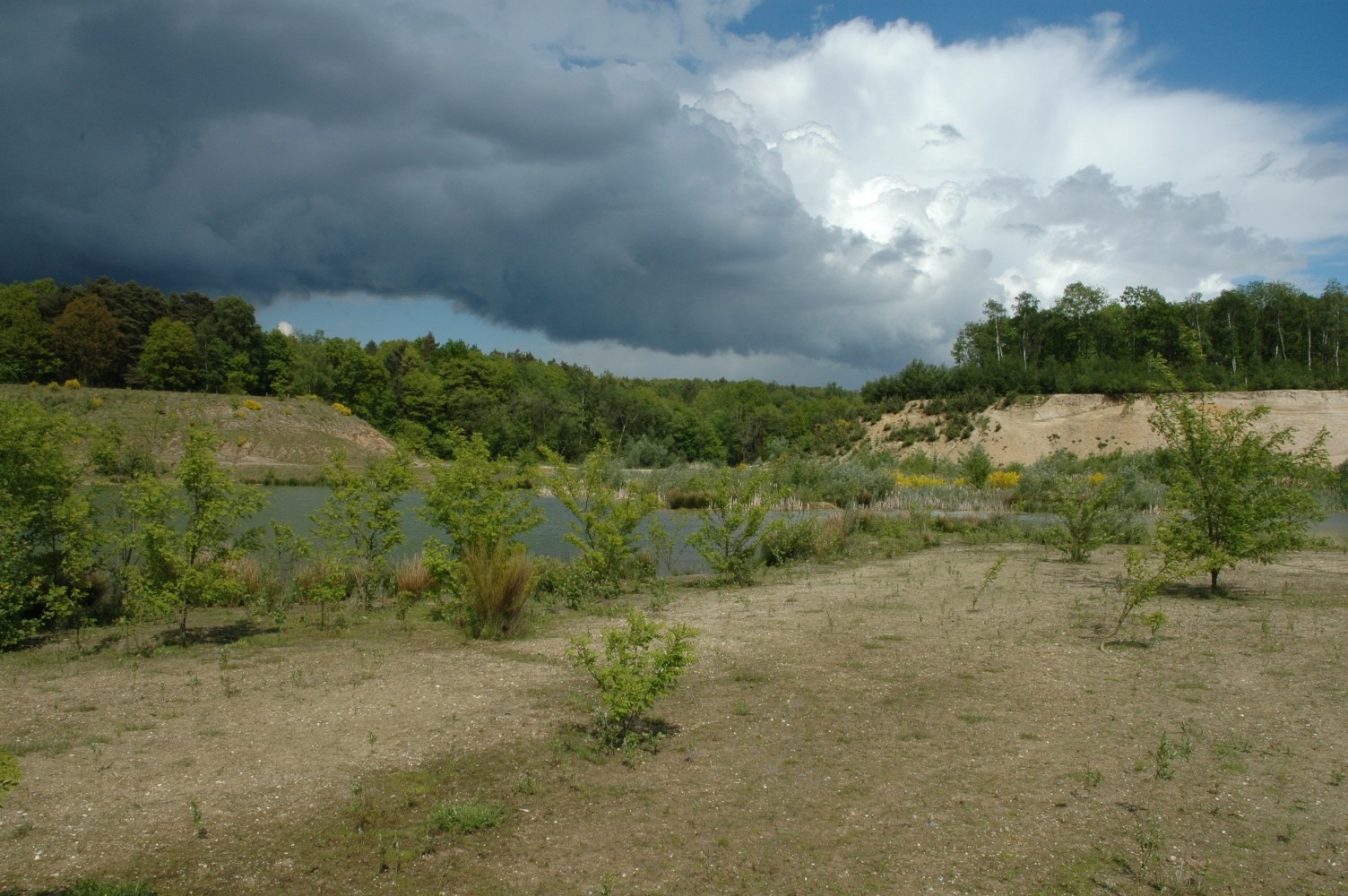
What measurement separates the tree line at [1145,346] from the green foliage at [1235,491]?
52.7 m

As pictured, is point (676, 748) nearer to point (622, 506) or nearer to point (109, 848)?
point (109, 848)

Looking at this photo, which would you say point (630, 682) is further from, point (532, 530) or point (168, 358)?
point (168, 358)

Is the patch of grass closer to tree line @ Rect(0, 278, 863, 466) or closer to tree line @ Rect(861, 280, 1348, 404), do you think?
tree line @ Rect(0, 278, 863, 466)

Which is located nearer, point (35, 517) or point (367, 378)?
point (35, 517)

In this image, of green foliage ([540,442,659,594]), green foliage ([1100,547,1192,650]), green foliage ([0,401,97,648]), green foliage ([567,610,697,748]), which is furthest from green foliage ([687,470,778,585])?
green foliage ([0,401,97,648])

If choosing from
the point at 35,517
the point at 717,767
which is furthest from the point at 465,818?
the point at 35,517

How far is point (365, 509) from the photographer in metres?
12.2

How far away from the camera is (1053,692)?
7.93 meters

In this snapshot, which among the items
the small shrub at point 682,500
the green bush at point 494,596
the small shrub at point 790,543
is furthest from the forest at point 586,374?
the green bush at point 494,596

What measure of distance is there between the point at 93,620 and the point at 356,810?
26.3 ft

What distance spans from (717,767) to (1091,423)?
6169 centimetres

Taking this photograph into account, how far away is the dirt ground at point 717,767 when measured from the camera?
14.9ft

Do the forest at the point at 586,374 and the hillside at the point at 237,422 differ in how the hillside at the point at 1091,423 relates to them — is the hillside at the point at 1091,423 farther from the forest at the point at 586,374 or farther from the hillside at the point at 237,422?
the hillside at the point at 237,422

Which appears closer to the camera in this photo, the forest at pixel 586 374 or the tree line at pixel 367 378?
the forest at pixel 586 374
